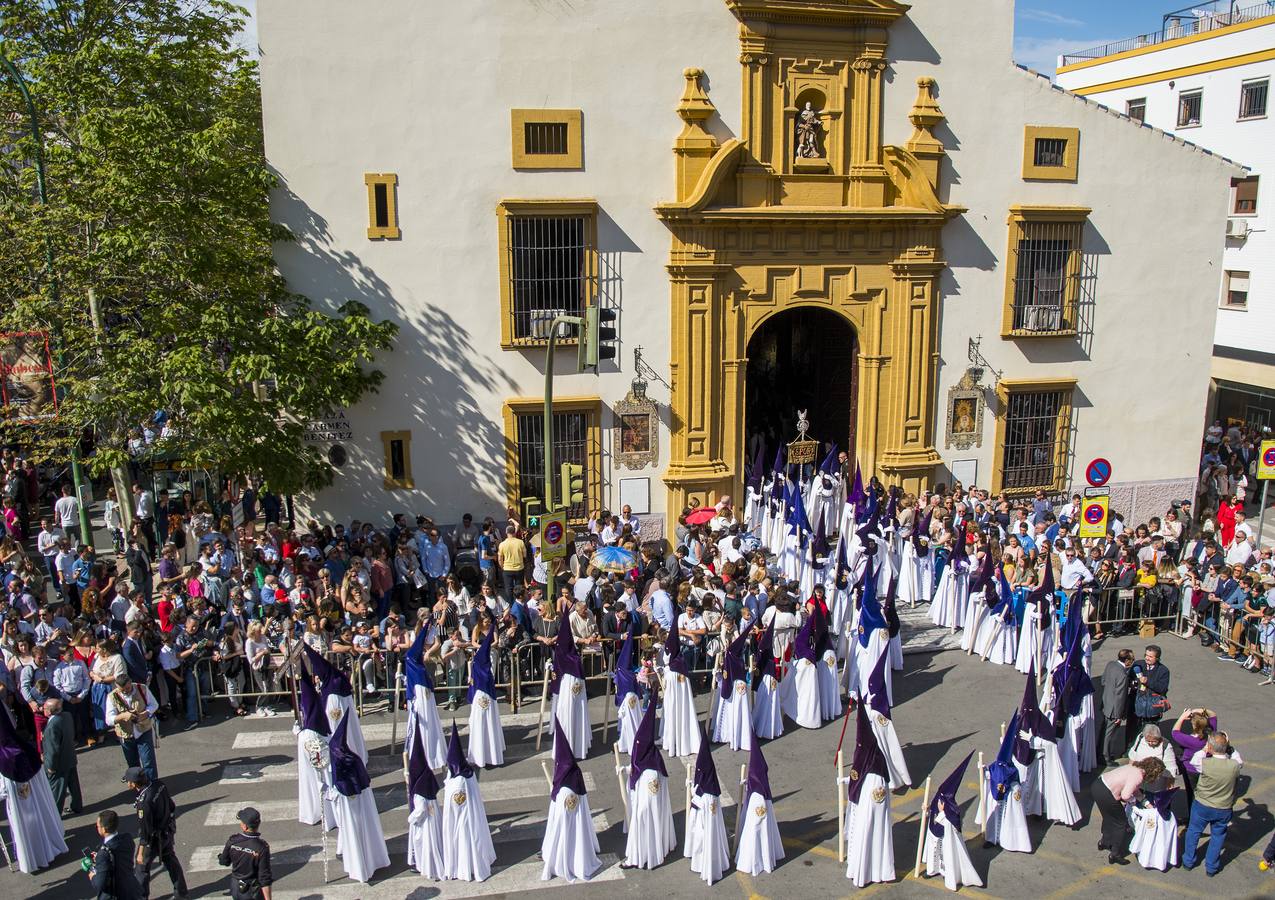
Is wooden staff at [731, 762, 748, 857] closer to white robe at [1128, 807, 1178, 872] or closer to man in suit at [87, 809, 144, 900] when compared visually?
white robe at [1128, 807, 1178, 872]

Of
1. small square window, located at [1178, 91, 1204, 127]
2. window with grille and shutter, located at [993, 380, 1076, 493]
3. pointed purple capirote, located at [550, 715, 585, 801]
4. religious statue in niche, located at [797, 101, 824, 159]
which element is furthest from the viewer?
small square window, located at [1178, 91, 1204, 127]

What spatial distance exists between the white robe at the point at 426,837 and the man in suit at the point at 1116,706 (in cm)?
809

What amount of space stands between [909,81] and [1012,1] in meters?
2.80

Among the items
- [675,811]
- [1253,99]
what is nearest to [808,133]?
[675,811]

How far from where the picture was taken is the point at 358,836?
36.2 ft

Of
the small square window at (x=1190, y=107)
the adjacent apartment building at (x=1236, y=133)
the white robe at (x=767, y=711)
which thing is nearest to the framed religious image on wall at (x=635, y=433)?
the white robe at (x=767, y=711)

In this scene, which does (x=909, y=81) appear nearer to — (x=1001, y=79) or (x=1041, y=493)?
(x=1001, y=79)

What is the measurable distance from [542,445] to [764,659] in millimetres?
8801

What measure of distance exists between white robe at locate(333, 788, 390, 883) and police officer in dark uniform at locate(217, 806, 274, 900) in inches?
56.7

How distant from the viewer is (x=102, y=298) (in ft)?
58.3

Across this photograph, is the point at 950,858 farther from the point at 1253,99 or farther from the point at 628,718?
the point at 1253,99

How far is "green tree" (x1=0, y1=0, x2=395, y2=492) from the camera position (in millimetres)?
16875

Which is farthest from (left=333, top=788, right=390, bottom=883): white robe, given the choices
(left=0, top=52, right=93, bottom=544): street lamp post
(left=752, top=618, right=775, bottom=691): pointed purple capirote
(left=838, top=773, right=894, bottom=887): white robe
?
(left=0, top=52, right=93, bottom=544): street lamp post

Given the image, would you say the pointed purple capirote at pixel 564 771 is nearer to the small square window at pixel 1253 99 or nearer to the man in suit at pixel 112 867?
the man in suit at pixel 112 867
